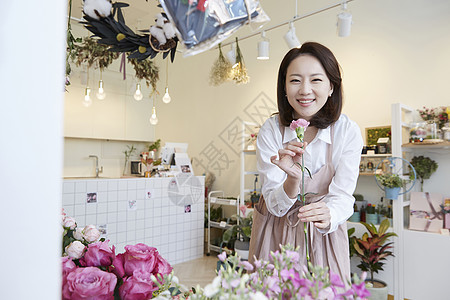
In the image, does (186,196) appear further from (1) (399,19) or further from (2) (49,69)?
(2) (49,69)

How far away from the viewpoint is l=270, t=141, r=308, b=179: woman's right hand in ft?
2.75

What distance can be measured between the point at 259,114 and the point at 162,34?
4.05m

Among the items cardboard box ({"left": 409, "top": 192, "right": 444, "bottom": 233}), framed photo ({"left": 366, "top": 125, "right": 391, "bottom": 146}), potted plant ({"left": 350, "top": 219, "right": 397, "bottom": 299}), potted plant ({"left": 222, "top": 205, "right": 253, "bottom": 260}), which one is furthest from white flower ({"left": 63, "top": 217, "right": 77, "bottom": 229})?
framed photo ({"left": 366, "top": 125, "right": 391, "bottom": 146})

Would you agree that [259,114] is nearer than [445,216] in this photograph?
No

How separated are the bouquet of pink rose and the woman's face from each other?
709 mm

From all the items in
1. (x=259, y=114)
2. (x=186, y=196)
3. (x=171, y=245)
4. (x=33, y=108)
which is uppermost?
(x=259, y=114)

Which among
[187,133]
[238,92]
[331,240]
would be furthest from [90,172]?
[331,240]

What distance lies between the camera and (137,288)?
0.59 metres

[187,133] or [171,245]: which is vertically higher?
[187,133]

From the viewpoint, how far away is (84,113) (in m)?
5.52

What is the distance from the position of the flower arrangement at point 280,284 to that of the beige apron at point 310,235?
641mm

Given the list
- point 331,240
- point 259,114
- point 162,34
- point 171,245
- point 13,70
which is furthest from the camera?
point 259,114

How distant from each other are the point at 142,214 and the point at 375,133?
2.76 m

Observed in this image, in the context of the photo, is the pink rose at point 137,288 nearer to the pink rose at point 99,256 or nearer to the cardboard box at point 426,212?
the pink rose at point 99,256
